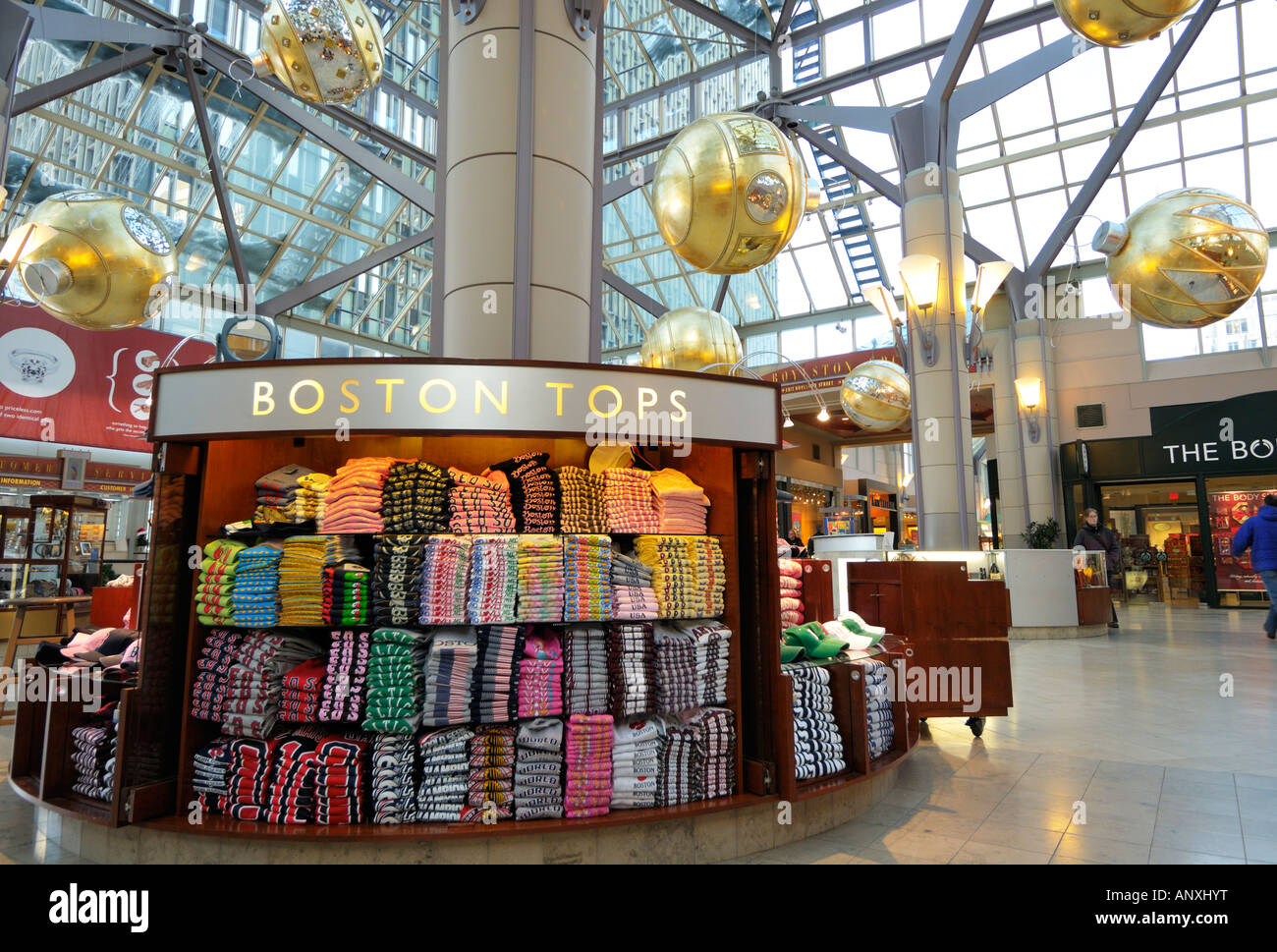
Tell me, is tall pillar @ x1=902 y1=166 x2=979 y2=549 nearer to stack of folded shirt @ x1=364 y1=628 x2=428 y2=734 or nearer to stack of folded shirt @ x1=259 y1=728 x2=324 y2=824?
stack of folded shirt @ x1=364 y1=628 x2=428 y2=734

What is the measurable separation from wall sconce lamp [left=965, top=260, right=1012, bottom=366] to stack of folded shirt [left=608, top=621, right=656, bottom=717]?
735 centimetres

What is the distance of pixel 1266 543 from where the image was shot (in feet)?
29.3

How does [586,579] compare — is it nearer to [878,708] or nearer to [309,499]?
[309,499]

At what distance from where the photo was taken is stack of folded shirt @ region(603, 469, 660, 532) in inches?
138

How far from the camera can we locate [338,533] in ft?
10.8

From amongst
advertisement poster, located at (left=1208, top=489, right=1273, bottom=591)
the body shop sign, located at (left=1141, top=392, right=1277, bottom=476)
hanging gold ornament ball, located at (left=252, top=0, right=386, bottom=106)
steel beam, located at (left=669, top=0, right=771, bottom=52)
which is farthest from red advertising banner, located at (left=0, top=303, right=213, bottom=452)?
advertisement poster, located at (left=1208, top=489, right=1273, bottom=591)

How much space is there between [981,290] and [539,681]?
8.01 meters

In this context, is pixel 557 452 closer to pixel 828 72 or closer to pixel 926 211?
pixel 926 211

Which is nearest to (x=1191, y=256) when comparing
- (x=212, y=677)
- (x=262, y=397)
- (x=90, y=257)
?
(x=262, y=397)

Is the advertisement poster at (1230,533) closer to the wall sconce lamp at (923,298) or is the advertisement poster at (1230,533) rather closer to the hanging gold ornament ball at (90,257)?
the wall sconce lamp at (923,298)

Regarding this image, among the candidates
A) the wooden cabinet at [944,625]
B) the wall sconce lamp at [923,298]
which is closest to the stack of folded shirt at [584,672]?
the wooden cabinet at [944,625]

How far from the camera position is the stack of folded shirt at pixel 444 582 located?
313 cm
